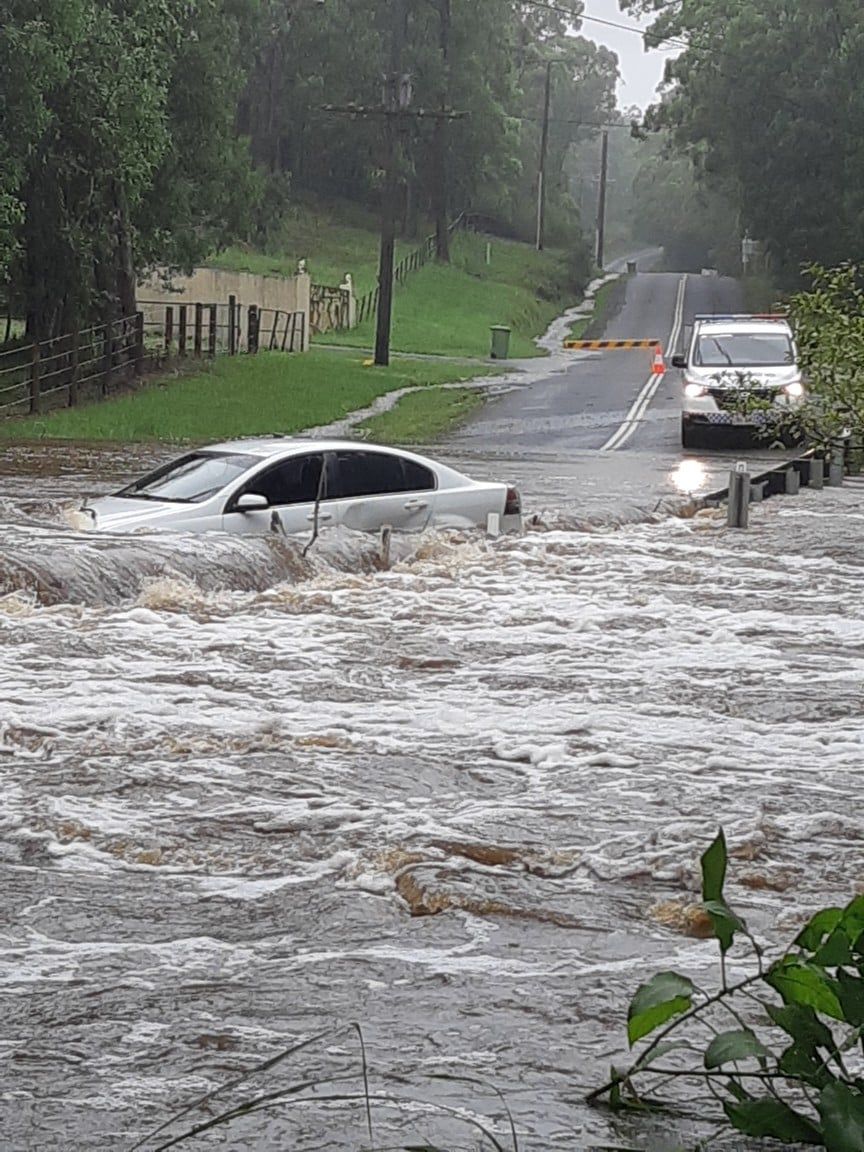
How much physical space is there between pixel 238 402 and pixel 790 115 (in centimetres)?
3831

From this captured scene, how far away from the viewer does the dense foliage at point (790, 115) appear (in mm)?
65562

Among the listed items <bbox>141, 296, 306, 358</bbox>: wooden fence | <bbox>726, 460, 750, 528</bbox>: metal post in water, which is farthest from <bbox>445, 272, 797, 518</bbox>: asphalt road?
<bbox>141, 296, 306, 358</bbox>: wooden fence

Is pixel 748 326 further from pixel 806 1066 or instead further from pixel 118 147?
pixel 806 1066

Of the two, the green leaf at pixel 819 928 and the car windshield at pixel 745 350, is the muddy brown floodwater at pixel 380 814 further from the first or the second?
the car windshield at pixel 745 350

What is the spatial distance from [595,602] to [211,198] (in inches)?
1068

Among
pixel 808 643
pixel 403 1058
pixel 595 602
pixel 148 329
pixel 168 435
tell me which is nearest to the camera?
pixel 403 1058

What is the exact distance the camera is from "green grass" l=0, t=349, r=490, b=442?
30.9 m

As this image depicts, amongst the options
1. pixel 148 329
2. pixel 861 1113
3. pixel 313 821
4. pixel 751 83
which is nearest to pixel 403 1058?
pixel 861 1113

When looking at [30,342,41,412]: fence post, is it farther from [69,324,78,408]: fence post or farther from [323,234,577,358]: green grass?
[323,234,577,358]: green grass

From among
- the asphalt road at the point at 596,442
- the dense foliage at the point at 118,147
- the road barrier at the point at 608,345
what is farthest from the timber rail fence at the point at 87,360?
the road barrier at the point at 608,345

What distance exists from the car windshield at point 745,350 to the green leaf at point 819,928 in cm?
2752

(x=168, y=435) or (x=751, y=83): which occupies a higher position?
(x=751, y=83)

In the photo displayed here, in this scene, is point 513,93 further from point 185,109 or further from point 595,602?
point 595,602

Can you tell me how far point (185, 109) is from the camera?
39.8 metres
